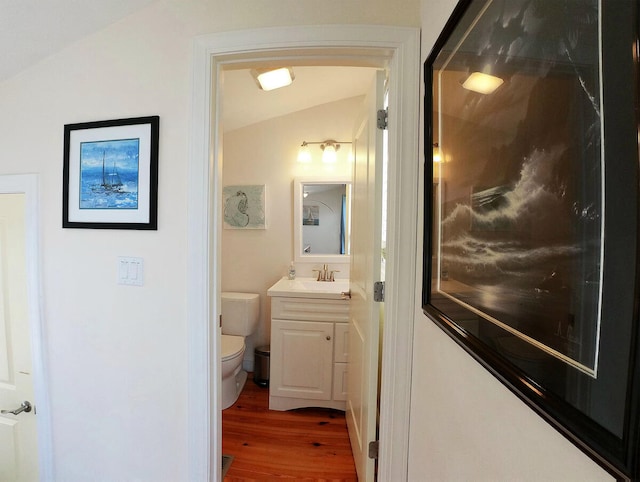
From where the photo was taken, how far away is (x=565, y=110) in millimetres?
371

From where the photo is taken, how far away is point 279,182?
2.51 m

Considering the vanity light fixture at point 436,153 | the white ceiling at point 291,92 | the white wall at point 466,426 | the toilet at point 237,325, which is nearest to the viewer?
the white wall at point 466,426

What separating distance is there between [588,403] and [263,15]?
1387 millimetres

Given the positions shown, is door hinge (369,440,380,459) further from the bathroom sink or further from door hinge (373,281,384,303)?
the bathroom sink

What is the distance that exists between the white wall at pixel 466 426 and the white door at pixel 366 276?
207mm

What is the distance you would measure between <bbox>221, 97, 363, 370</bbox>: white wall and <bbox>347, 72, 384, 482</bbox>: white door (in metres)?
0.91

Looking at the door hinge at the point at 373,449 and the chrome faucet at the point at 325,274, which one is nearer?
the door hinge at the point at 373,449

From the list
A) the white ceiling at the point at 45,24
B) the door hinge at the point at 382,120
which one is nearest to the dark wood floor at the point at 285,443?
the door hinge at the point at 382,120

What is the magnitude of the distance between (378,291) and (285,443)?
4.29 ft

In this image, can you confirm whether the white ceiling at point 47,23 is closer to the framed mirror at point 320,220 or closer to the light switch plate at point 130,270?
the light switch plate at point 130,270

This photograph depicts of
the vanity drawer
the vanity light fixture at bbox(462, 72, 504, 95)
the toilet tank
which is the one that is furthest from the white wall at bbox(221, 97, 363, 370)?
the vanity light fixture at bbox(462, 72, 504, 95)

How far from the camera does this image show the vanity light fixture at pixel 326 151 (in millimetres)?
2383

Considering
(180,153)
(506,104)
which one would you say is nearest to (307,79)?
(180,153)

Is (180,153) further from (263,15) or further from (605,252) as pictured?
(605,252)
